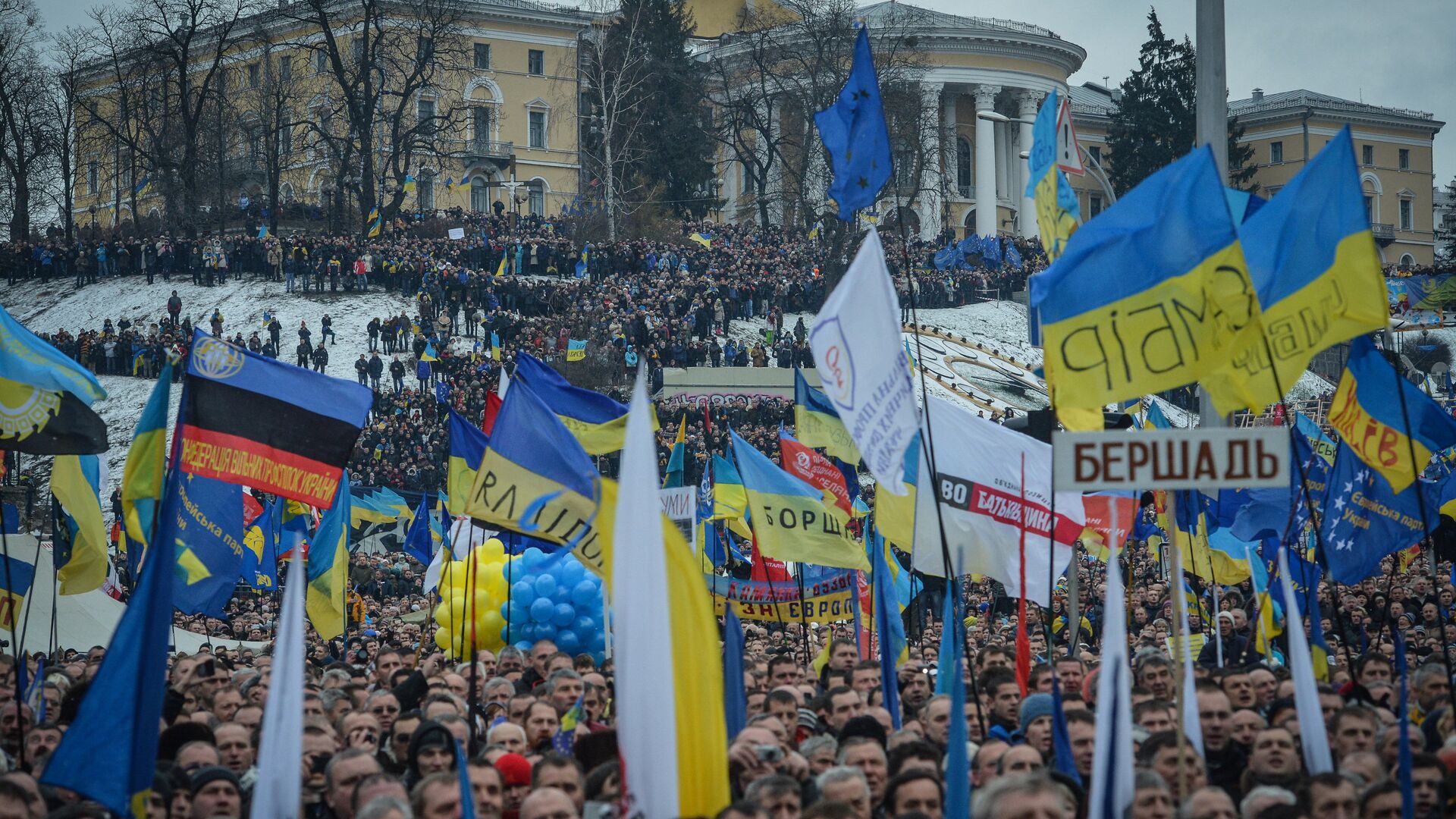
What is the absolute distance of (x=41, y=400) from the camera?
403 inches

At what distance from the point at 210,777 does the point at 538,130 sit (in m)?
63.6

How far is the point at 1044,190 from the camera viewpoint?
1038 cm

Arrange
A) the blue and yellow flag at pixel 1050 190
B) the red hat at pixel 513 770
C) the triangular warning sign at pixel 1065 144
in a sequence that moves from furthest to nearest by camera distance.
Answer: the triangular warning sign at pixel 1065 144, the blue and yellow flag at pixel 1050 190, the red hat at pixel 513 770

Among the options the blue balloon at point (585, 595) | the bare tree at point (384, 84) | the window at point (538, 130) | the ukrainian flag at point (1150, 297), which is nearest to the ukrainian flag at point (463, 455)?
the blue balloon at point (585, 595)

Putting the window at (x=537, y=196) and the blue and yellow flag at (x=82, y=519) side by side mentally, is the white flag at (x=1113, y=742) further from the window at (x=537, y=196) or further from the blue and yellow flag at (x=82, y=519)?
the window at (x=537, y=196)

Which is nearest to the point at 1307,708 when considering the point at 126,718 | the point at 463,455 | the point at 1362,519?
the point at 126,718

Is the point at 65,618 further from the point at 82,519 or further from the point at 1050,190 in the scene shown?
the point at 1050,190

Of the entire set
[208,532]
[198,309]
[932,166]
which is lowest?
[208,532]

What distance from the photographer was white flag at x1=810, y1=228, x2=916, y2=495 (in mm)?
8000

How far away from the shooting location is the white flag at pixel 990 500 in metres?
10.9

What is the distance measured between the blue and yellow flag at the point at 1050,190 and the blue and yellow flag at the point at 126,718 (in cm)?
554

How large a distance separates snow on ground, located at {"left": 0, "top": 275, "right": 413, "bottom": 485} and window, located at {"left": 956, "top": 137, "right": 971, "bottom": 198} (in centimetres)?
3714

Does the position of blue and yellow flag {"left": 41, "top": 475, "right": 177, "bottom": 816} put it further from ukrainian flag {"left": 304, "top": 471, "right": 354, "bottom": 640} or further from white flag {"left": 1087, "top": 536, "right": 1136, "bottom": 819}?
ukrainian flag {"left": 304, "top": 471, "right": 354, "bottom": 640}

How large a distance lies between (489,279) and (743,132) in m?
31.7
